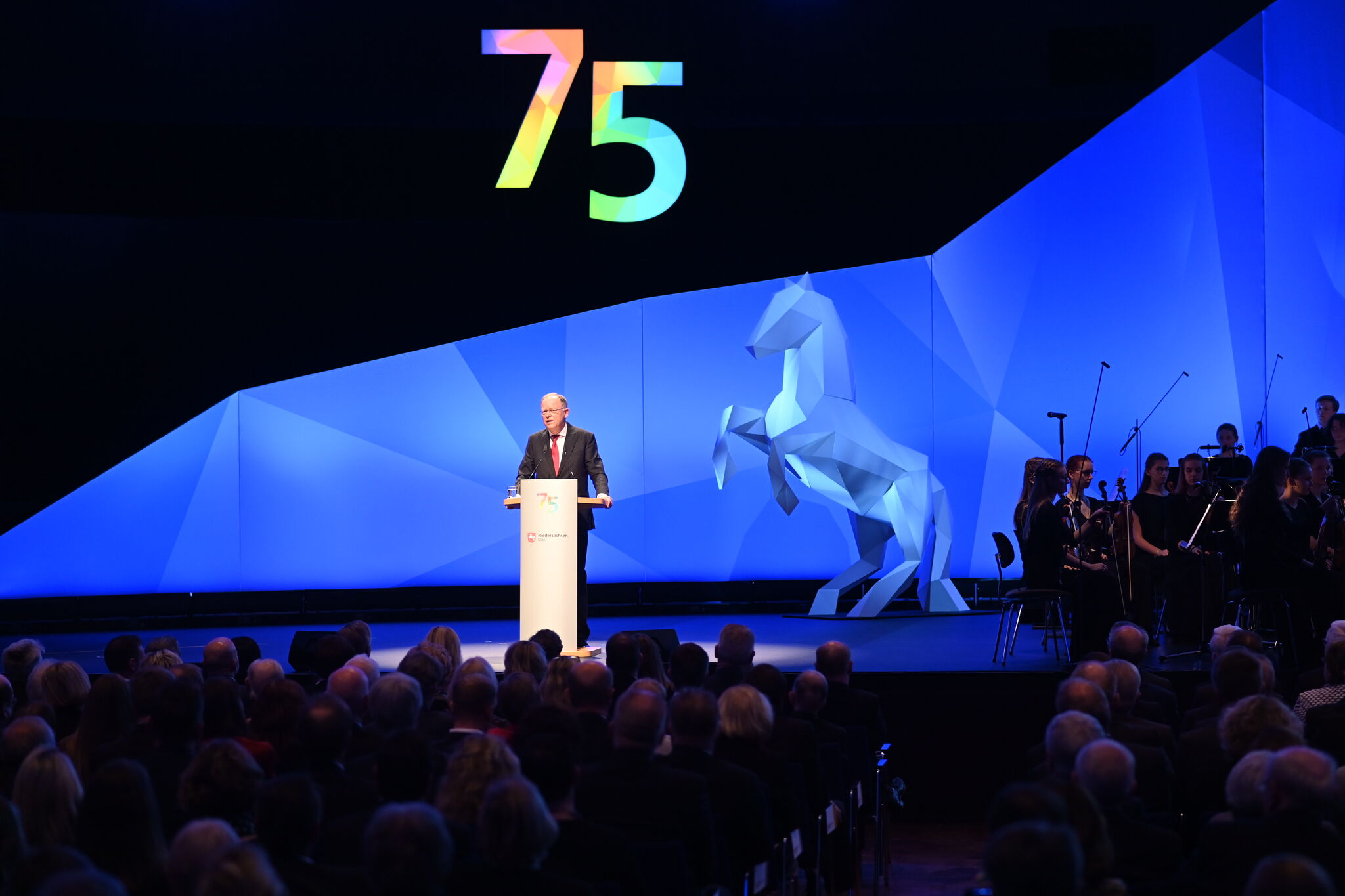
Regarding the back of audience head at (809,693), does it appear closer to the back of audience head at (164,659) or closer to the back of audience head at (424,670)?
the back of audience head at (424,670)

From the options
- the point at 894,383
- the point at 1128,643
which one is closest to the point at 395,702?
the point at 1128,643

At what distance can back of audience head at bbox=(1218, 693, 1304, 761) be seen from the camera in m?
3.61

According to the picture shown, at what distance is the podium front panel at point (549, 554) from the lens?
6512 mm

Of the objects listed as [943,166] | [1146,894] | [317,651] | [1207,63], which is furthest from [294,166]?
[1146,894]

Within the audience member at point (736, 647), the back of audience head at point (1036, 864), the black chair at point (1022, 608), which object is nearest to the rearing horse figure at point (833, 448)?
the black chair at point (1022, 608)

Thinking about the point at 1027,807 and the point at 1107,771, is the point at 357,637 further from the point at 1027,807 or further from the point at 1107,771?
the point at 1027,807

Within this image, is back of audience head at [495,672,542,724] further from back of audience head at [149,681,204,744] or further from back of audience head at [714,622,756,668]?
back of audience head at [714,622,756,668]

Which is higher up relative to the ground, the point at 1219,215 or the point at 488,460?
the point at 1219,215

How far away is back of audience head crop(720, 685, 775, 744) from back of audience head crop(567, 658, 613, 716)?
38 centimetres

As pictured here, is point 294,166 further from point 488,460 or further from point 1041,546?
point 1041,546

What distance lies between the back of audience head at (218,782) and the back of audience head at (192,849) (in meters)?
0.54

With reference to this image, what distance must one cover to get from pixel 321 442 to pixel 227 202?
203 cm

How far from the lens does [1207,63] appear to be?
1096 centimetres

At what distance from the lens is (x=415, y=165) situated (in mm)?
10617
